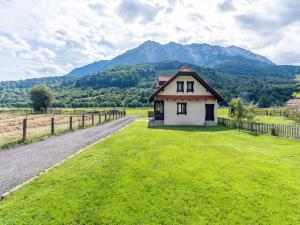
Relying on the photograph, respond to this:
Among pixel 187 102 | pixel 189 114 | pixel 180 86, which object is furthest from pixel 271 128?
pixel 180 86

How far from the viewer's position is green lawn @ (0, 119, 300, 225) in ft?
25.7

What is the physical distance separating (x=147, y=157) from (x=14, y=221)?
728 centimetres

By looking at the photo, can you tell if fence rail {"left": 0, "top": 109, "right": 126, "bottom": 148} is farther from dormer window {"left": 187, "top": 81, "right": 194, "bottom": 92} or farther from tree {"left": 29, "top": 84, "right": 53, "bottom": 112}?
tree {"left": 29, "top": 84, "right": 53, "bottom": 112}

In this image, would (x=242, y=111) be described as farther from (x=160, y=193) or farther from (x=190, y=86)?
(x=160, y=193)

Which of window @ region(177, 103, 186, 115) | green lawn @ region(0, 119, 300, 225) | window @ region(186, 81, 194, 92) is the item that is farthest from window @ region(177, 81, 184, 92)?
green lawn @ region(0, 119, 300, 225)

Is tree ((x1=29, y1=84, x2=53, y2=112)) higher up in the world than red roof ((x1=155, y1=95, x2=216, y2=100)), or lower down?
higher up

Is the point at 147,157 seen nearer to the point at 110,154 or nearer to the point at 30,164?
the point at 110,154

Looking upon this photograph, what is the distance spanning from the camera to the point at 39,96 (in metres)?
92.2

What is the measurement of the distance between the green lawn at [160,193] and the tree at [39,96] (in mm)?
85280

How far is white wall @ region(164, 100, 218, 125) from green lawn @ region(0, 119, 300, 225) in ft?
82.1

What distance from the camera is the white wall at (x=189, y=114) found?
38500 mm

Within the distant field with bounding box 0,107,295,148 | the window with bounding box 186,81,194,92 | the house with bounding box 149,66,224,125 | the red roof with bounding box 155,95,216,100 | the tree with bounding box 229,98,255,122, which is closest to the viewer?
the distant field with bounding box 0,107,295,148

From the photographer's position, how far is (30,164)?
14.0 meters

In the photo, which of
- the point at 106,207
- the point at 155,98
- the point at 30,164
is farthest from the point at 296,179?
the point at 155,98
